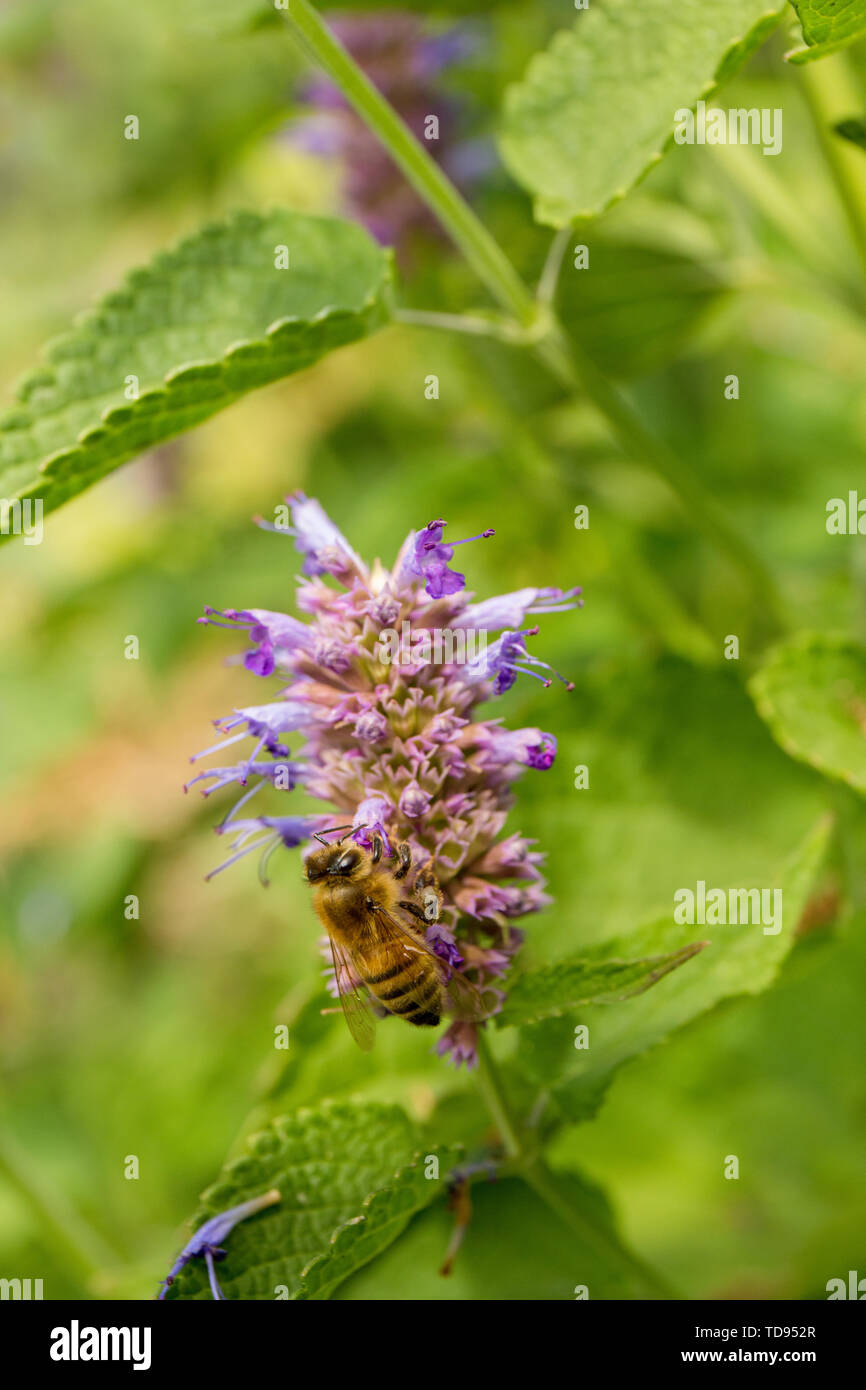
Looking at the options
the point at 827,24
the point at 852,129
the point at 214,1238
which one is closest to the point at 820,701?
the point at 852,129

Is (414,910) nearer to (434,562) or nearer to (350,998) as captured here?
(350,998)

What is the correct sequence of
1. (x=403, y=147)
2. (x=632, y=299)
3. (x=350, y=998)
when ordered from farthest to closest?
(x=632, y=299) < (x=403, y=147) < (x=350, y=998)

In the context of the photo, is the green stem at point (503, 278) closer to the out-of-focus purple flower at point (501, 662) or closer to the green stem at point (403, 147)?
the green stem at point (403, 147)

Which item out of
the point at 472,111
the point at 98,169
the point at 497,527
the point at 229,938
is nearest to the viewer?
the point at 497,527

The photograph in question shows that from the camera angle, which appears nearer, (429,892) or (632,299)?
(429,892)

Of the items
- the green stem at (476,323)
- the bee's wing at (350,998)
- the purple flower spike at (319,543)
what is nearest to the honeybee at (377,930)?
the bee's wing at (350,998)

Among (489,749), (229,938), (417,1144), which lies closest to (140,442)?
(489,749)

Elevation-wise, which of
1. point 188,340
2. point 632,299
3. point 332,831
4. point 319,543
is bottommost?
point 332,831

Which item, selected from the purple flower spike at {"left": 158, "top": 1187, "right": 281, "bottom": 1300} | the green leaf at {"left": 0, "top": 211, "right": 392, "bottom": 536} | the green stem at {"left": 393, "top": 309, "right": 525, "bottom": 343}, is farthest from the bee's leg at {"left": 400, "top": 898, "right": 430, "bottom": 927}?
the green stem at {"left": 393, "top": 309, "right": 525, "bottom": 343}
